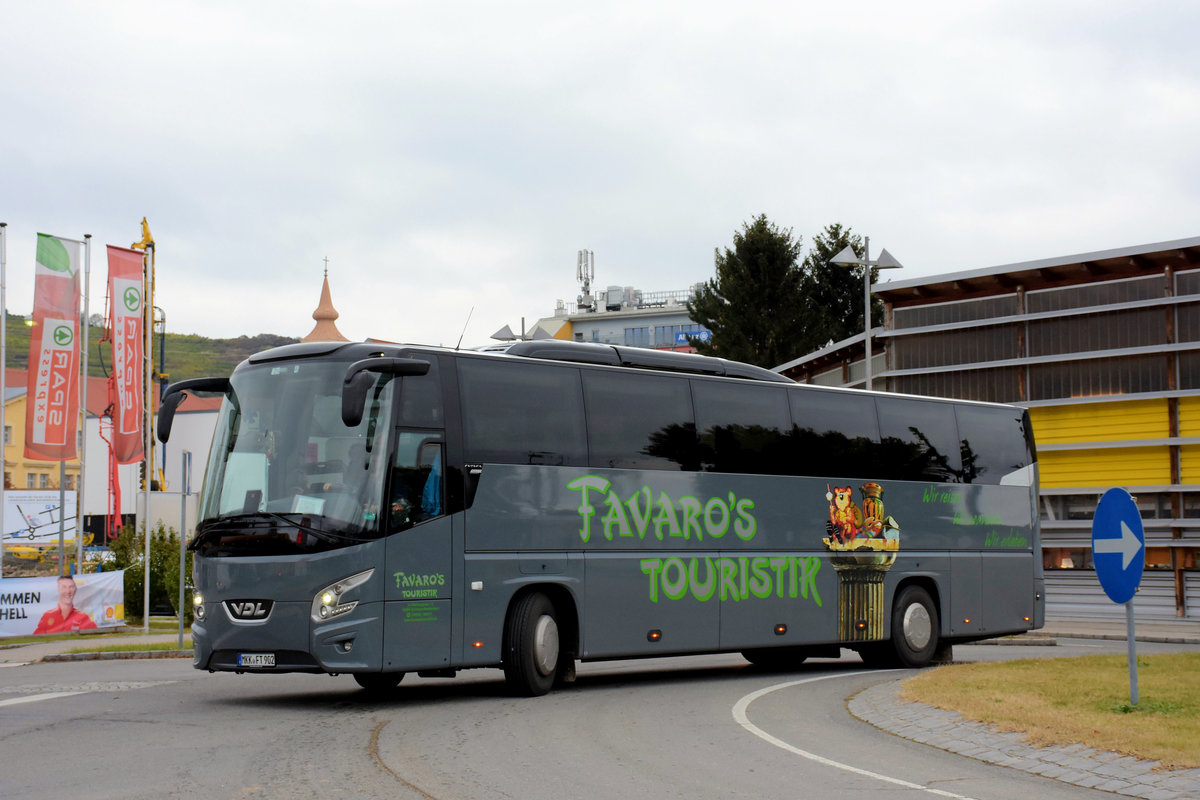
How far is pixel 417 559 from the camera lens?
13266 millimetres

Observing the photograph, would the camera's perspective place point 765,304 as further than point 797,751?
Yes

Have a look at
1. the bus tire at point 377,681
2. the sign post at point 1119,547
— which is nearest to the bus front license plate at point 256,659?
the bus tire at point 377,681

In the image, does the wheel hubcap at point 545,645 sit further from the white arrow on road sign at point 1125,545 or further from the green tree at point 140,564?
the green tree at point 140,564

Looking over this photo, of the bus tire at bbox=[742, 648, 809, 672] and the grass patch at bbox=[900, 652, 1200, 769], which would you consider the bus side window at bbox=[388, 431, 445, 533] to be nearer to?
the grass patch at bbox=[900, 652, 1200, 769]

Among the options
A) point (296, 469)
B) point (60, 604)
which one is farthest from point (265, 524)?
point (60, 604)

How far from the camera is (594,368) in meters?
15.6

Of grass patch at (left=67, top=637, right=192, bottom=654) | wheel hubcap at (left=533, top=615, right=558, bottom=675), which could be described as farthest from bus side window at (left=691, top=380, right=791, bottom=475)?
grass patch at (left=67, top=637, right=192, bottom=654)

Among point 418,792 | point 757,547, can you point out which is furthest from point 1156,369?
point 418,792

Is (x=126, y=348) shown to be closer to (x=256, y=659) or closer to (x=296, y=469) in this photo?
(x=296, y=469)

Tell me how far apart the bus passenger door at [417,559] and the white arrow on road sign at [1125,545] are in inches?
243

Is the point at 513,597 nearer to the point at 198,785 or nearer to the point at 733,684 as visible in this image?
the point at 733,684

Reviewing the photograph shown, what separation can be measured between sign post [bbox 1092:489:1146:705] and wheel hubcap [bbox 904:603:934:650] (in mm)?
8100

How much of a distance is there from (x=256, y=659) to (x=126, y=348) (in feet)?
77.6

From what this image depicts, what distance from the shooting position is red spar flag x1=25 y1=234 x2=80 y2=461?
31.9m
